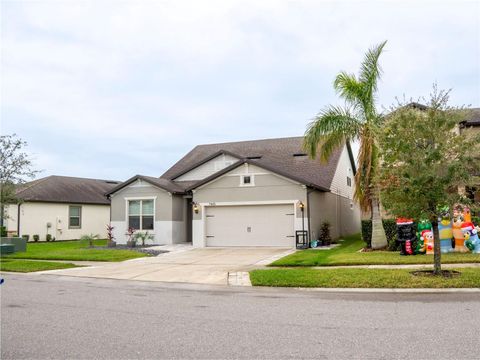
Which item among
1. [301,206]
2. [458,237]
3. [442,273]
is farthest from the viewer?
[301,206]

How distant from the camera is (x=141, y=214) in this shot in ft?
83.2

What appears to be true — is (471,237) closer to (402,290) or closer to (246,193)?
(402,290)

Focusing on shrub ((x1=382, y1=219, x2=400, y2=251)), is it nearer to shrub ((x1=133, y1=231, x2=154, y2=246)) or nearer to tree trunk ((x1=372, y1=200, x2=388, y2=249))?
tree trunk ((x1=372, y1=200, x2=388, y2=249))

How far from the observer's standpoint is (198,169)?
27438 millimetres

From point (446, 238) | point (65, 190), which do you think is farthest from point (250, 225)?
point (65, 190)

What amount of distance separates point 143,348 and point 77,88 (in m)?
16.5

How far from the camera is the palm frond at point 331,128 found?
18.3 m

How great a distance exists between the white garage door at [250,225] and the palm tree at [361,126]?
429 cm

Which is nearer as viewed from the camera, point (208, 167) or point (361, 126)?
point (361, 126)

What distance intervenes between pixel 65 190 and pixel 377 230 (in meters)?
23.6

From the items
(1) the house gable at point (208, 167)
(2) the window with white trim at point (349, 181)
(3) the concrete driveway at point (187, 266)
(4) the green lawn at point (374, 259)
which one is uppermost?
(1) the house gable at point (208, 167)

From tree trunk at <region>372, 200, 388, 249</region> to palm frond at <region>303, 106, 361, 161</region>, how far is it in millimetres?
2882

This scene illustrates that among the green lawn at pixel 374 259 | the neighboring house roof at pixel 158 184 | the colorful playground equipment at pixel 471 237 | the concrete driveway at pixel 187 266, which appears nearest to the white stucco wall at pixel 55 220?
the neighboring house roof at pixel 158 184

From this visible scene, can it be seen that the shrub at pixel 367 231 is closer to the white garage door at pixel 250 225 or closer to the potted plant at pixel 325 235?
the potted plant at pixel 325 235
